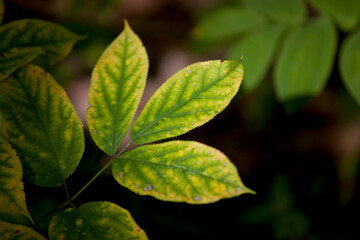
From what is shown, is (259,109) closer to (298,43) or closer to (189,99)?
(298,43)

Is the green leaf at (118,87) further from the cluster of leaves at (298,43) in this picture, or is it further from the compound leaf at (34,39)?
the cluster of leaves at (298,43)

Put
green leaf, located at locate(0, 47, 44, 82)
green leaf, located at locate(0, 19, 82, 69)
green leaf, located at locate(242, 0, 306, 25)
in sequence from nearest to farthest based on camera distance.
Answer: green leaf, located at locate(0, 47, 44, 82) < green leaf, located at locate(0, 19, 82, 69) < green leaf, located at locate(242, 0, 306, 25)

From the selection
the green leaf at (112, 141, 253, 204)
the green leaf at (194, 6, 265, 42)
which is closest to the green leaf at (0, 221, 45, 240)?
the green leaf at (112, 141, 253, 204)

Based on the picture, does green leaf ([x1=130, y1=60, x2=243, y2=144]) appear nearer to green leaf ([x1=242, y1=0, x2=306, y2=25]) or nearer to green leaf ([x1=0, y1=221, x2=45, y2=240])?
green leaf ([x1=0, y1=221, x2=45, y2=240])

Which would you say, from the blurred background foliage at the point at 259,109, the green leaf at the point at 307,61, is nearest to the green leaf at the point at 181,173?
the blurred background foliage at the point at 259,109

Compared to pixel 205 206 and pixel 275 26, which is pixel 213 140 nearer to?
pixel 205 206

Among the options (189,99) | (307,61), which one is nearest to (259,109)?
(307,61)
